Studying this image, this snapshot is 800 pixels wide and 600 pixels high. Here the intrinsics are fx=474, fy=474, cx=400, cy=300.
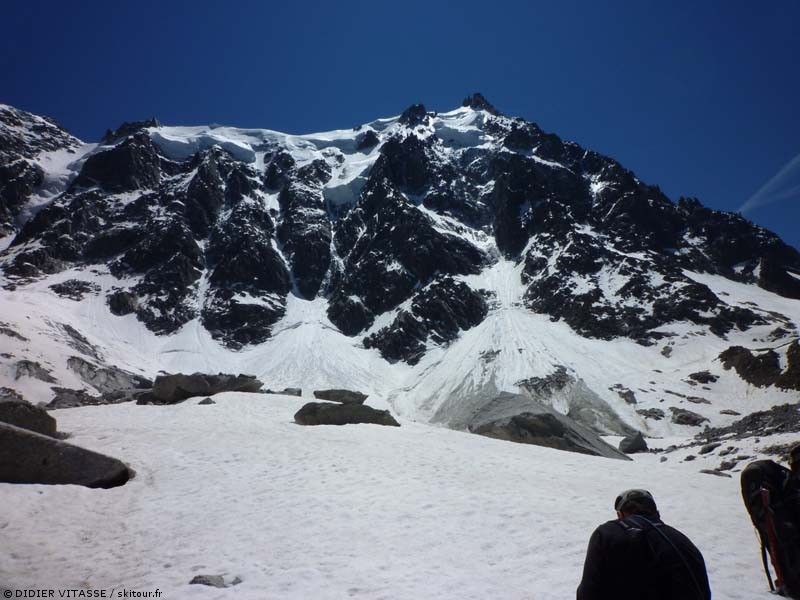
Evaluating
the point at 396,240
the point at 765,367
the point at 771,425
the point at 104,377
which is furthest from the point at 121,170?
the point at 771,425

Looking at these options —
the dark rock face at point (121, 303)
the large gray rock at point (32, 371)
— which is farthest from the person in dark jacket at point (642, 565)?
the dark rock face at point (121, 303)

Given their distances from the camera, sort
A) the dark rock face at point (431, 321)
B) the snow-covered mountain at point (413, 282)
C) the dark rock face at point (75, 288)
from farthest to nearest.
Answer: the dark rock face at point (75, 288), the dark rock face at point (431, 321), the snow-covered mountain at point (413, 282)

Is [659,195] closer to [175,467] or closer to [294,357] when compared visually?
[294,357]

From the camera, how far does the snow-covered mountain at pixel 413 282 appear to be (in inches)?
3184

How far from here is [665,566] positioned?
353cm

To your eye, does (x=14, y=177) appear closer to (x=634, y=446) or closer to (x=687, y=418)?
(x=634, y=446)

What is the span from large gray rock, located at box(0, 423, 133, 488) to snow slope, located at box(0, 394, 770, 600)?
1.95ft

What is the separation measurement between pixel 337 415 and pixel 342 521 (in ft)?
42.8

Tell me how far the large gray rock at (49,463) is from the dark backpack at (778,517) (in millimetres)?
13926

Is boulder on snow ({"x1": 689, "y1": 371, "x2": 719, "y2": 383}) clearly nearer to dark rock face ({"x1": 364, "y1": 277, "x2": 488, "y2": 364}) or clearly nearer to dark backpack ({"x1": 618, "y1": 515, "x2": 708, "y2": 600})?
dark rock face ({"x1": 364, "y1": 277, "x2": 488, "y2": 364})

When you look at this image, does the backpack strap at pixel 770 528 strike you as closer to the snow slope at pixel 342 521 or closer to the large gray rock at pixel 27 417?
the snow slope at pixel 342 521

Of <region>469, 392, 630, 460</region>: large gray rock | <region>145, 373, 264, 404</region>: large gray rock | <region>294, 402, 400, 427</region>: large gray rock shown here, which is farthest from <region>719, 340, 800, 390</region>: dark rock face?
<region>145, 373, 264, 404</region>: large gray rock

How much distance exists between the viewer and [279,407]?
25.8m

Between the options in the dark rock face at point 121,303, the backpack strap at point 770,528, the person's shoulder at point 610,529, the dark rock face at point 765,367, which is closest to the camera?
the person's shoulder at point 610,529
